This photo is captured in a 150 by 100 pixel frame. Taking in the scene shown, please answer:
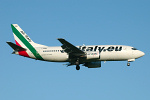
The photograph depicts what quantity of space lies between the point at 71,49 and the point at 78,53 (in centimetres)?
184

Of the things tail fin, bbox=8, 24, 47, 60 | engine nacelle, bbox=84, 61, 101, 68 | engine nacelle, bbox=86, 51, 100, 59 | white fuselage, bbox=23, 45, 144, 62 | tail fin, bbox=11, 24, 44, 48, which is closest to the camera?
engine nacelle, bbox=86, 51, 100, 59

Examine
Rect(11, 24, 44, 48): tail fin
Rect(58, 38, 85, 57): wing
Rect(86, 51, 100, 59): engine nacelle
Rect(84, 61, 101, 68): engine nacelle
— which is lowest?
Rect(84, 61, 101, 68): engine nacelle

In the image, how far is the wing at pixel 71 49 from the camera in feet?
237

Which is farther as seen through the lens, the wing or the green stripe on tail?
the green stripe on tail

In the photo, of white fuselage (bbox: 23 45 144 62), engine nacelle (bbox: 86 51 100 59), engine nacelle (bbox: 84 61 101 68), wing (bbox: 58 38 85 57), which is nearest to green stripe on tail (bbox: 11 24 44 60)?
white fuselage (bbox: 23 45 144 62)

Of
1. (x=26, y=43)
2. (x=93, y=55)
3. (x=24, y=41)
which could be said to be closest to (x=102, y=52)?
(x=93, y=55)

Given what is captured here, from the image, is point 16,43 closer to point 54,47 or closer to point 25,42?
point 25,42

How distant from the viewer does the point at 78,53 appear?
74.6 meters

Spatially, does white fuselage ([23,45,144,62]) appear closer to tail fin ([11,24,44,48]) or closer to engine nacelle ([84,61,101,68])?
tail fin ([11,24,44,48])

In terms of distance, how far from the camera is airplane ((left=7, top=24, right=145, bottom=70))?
243ft

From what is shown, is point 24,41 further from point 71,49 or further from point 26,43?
point 71,49

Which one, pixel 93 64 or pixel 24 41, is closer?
pixel 93 64

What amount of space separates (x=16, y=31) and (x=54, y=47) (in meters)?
11.0

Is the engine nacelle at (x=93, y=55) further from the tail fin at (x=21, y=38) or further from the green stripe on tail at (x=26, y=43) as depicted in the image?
the tail fin at (x=21, y=38)
